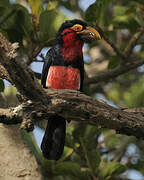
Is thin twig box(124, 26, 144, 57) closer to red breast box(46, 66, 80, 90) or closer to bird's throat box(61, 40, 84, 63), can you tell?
bird's throat box(61, 40, 84, 63)

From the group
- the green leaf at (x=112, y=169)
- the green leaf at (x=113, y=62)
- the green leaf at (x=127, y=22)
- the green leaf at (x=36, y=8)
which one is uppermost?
the green leaf at (x=36, y=8)

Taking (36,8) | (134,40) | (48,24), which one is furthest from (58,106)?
(134,40)

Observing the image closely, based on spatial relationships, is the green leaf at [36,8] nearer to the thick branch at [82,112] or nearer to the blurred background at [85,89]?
the blurred background at [85,89]

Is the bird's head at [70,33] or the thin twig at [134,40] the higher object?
the bird's head at [70,33]

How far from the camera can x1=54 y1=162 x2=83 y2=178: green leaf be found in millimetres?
3814

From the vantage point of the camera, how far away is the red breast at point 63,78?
4.28 meters

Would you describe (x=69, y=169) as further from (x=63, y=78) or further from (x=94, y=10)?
(x=94, y=10)

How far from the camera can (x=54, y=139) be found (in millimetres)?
3869

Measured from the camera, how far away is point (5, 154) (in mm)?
3607

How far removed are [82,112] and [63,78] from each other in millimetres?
1110

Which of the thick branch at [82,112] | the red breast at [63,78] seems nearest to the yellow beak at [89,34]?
the red breast at [63,78]

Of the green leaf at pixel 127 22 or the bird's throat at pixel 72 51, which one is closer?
the bird's throat at pixel 72 51

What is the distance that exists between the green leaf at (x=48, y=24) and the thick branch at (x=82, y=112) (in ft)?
4.57

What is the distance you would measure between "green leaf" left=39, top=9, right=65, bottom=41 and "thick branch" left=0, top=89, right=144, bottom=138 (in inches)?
54.8
